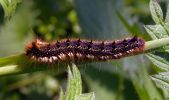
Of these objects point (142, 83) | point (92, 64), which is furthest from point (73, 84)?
point (92, 64)

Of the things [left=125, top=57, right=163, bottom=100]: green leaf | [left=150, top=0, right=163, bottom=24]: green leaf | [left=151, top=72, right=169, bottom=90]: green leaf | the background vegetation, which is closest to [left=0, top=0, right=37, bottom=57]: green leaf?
the background vegetation

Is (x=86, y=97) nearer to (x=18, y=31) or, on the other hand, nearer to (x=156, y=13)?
(x=156, y=13)

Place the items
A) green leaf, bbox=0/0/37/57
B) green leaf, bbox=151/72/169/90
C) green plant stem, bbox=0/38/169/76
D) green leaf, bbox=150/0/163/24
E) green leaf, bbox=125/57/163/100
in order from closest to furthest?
1. green plant stem, bbox=0/38/169/76
2. green leaf, bbox=151/72/169/90
3. green leaf, bbox=150/0/163/24
4. green leaf, bbox=125/57/163/100
5. green leaf, bbox=0/0/37/57

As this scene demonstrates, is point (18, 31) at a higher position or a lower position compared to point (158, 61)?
higher

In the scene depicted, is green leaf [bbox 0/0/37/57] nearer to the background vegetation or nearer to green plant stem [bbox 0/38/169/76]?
the background vegetation

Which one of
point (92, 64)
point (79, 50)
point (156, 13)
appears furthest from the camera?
point (92, 64)

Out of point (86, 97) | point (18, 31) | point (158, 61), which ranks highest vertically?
point (18, 31)

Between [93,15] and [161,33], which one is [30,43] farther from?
[93,15]

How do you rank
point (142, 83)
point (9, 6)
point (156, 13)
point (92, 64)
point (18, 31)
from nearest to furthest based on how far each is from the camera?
1. point (9, 6)
2. point (156, 13)
3. point (142, 83)
4. point (92, 64)
5. point (18, 31)
